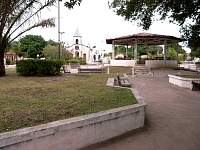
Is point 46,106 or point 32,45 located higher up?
point 32,45

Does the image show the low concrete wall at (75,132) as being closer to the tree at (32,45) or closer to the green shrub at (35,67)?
the green shrub at (35,67)

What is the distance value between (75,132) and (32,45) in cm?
9827

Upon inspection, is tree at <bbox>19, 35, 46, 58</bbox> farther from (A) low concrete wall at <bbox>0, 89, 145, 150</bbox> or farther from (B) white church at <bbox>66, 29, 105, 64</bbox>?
(A) low concrete wall at <bbox>0, 89, 145, 150</bbox>

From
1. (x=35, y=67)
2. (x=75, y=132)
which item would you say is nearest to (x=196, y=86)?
(x=35, y=67)

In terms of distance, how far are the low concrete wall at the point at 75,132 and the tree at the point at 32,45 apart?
94.0m

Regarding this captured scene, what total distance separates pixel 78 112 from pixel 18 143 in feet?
8.69

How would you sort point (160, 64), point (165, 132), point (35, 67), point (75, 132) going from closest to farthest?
point (75, 132)
point (165, 132)
point (35, 67)
point (160, 64)

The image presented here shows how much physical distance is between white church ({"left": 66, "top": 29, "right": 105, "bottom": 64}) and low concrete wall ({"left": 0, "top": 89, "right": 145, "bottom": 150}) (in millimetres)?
85446

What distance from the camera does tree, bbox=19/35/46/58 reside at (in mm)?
101812

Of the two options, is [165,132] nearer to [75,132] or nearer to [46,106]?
[75,132]

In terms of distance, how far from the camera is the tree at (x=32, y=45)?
334 feet

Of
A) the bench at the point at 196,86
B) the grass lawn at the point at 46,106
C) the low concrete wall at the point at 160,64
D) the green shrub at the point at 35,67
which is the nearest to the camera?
the grass lawn at the point at 46,106

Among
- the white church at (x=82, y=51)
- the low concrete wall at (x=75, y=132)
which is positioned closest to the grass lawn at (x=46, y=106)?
the low concrete wall at (x=75, y=132)

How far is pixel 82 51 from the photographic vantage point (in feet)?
342
